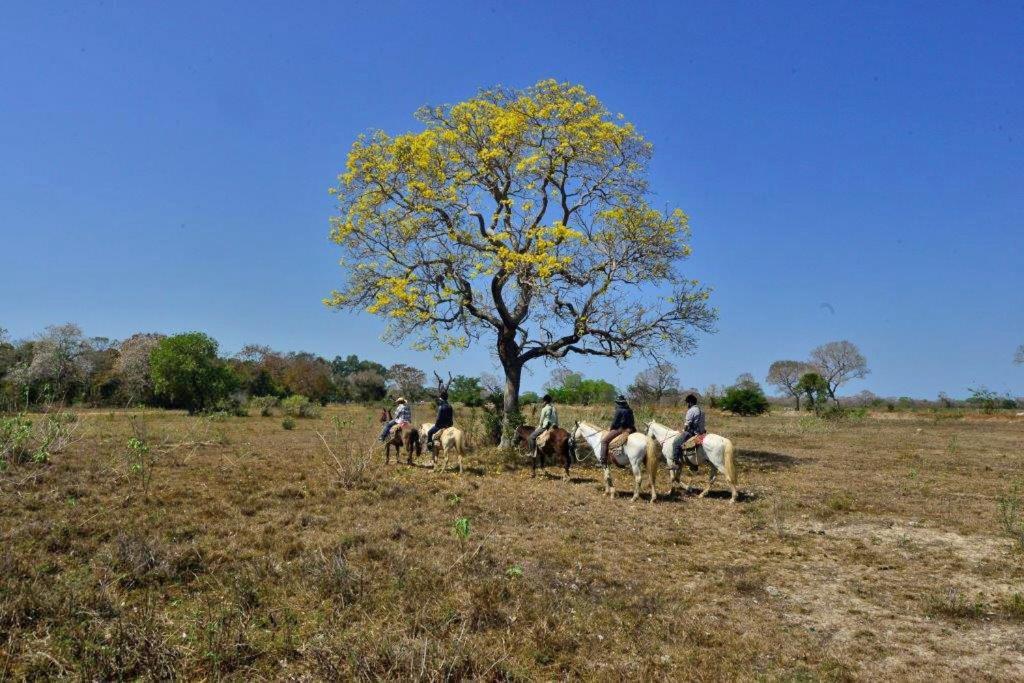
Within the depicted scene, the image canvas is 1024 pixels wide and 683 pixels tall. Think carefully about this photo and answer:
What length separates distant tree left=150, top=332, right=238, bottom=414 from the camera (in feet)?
123

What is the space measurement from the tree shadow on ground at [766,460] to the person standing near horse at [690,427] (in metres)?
5.00

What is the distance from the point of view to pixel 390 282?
1855cm

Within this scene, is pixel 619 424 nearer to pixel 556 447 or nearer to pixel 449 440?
pixel 556 447

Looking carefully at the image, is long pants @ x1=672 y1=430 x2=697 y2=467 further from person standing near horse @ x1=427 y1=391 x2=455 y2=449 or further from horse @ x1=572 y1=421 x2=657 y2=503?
person standing near horse @ x1=427 y1=391 x2=455 y2=449

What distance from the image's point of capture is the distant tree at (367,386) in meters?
65.9

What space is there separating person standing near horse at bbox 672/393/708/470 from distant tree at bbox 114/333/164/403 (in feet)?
132

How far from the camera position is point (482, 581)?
6152 millimetres

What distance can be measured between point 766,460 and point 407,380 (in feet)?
157

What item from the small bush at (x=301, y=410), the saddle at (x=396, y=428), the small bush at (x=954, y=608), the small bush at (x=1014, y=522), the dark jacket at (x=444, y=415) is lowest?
the small bush at (x=954, y=608)

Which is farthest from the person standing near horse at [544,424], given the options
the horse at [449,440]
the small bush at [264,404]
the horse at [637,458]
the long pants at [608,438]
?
the small bush at [264,404]

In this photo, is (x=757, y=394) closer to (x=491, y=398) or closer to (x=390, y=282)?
(x=491, y=398)

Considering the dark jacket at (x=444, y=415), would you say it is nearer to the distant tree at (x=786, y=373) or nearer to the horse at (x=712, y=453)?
the horse at (x=712, y=453)

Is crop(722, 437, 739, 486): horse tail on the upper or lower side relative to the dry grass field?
upper

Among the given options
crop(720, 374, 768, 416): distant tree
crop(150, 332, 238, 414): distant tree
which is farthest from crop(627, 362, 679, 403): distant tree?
crop(150, 332, 238, 414): distant tree
